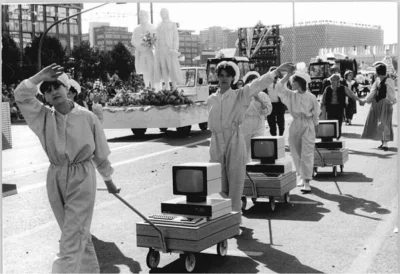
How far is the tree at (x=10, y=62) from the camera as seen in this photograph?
43.3 metres

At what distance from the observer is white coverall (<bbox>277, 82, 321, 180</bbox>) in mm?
10359

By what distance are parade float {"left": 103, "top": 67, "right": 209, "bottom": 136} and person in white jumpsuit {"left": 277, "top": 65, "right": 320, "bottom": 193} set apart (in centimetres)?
989

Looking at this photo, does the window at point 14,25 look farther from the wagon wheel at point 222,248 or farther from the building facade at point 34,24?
the wagon wheel at point 222,248

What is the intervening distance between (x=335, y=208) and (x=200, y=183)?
10.7 feet

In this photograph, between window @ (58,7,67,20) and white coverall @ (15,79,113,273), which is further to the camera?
window @ (58,7,67,20)

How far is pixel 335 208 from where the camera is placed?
895 cm

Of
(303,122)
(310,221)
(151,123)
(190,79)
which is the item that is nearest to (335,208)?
(310,221)

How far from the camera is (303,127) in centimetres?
1047

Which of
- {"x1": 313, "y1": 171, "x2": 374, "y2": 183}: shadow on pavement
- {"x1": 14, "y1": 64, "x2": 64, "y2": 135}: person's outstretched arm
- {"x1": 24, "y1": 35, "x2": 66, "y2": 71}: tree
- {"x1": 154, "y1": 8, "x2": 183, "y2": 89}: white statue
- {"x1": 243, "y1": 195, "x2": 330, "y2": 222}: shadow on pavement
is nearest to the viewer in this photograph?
{"x1": 14, "y1": 64, "x2": 64, "y2": 135}: person's outstretched arm

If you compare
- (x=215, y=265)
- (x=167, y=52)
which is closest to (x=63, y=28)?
(x=167, y=52)

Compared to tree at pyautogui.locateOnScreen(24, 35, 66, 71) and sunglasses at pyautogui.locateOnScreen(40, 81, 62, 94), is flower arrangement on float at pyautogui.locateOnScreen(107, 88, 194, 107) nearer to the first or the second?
sunglasses at pyautogui.locateOnScreen(40, 81, 62, 94)

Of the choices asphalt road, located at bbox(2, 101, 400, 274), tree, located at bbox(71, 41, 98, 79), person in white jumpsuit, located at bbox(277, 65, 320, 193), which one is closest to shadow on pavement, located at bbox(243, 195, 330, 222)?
asphalt road, located at bbox(2, 101, 400, 274)

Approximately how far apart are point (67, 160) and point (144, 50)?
19.0m

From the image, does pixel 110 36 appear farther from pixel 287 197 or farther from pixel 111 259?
pixel 111 259
